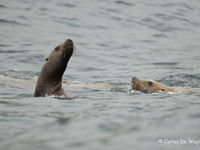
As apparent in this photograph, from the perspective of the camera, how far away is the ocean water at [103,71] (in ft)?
16.9

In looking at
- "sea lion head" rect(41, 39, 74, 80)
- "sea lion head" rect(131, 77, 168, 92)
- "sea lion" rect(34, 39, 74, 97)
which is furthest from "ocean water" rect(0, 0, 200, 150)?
"sea lion head" rect(41, 39, 74, 80)

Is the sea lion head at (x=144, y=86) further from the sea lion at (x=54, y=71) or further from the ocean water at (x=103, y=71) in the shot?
the sea lion at (x=54, y=71)

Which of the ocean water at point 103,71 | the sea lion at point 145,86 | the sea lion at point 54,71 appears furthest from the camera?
the sea lion at point 145,86

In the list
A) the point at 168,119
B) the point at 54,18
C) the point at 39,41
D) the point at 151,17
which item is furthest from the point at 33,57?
the point at 168,119

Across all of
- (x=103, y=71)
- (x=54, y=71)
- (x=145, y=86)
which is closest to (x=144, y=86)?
(x=145, y=86)

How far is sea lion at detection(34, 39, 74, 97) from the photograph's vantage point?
9.26 metres

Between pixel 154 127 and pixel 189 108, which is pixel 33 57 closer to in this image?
pixel 189 108

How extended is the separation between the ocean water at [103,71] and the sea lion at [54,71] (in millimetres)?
439

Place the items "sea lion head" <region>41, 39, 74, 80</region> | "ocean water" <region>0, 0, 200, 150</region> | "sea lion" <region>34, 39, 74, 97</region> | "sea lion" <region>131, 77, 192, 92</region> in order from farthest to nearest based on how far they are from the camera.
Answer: "sea lion" <region>131, 77, 192, 92</region>
"sea lion head" <region>41, 39, 74, 80</region>
"sea lion" <region>34, 39, 74, 97</region>
"ocean water" <region>0, 0, 200, 150</region>

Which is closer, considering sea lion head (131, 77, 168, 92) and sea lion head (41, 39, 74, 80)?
sea lion head (41, 39, 74, 80)

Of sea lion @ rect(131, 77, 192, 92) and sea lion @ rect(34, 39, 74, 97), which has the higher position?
sea lion @ rect(34, 39, 74, 97)

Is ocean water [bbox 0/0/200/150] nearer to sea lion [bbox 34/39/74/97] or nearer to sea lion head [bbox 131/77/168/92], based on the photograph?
sea lion head [bbox 131/77/168/92]

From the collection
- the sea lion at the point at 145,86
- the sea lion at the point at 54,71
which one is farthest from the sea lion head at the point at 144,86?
the sea lion at the point at 54,71

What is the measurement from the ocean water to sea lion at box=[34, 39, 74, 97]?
439 mm
